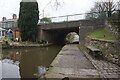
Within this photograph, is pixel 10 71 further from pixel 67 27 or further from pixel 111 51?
pixel 67 27

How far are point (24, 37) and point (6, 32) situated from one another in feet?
19.5

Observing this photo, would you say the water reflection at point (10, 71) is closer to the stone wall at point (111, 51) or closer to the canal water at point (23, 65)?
the canal water at point (23, 65)

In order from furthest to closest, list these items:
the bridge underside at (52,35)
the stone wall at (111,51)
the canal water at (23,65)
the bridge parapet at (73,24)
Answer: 1. the bridge underside at (52,35)
2. the bridge parapet at (73,24)
3. the stone wall at (111,51)
4. the canal water at (23,65)

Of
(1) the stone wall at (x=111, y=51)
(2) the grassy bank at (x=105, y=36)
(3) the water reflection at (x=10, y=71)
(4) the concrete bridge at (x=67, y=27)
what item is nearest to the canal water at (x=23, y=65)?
(3) the water reflection at (x=10, y=71)

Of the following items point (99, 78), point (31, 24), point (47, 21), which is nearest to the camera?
point (99, 78)

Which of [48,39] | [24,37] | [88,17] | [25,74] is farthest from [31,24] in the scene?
[25,74]

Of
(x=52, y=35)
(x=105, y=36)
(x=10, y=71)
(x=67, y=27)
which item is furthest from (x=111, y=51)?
(x=52, y=35)

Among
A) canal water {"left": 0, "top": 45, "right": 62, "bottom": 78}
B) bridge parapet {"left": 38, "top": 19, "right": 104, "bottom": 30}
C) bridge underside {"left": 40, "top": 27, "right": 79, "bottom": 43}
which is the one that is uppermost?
bridge parapet {"left": 38, "top": 19, "right": 104, "bottom": 30}

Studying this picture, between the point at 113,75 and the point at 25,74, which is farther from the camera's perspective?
the point at 25,74

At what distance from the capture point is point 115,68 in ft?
31.4

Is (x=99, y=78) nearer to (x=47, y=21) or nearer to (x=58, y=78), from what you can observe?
(x=58, y=78)

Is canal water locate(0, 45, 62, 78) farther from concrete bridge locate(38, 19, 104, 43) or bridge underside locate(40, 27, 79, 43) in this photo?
bridge underside locate(40, 27, 79, 43)

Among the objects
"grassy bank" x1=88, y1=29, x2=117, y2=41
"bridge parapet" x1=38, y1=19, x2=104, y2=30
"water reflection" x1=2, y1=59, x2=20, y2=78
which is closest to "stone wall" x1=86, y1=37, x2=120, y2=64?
"grassy bank" x1=88, y1=29, x2=117, y2=41

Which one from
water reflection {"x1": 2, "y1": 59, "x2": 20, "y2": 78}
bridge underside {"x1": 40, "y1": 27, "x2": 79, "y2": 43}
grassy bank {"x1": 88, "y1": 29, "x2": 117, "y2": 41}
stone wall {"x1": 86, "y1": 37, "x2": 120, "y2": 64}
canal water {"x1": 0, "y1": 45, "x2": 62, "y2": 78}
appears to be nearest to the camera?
water reflection {"x1": 2, "y1": 59, "x2": 20, "y2": 78}
